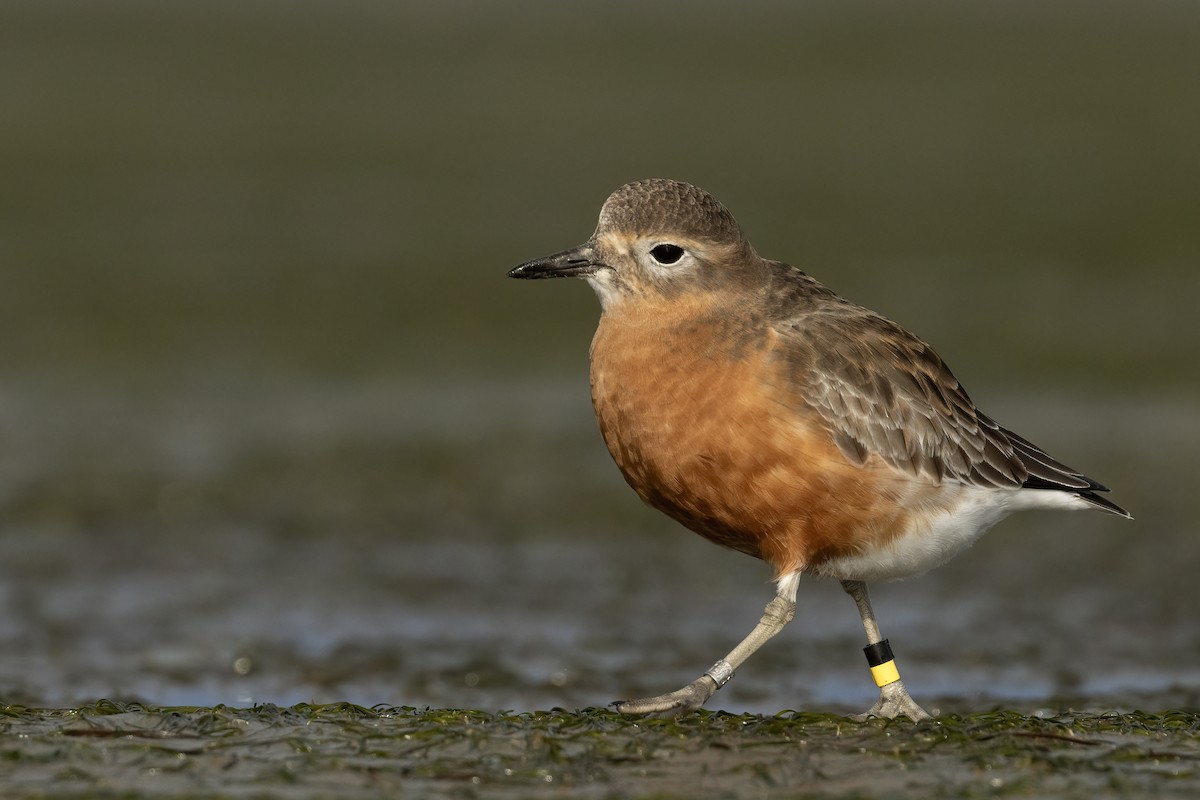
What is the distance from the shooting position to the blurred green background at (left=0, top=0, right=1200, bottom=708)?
15.2m

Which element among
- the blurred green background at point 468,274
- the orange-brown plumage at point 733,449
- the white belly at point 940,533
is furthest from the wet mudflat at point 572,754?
the blurred green background at point 468,274

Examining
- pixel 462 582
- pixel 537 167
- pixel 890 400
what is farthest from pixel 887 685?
pixel 537 167

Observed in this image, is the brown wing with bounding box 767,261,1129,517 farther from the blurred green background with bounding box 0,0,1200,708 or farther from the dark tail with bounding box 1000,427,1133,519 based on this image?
the blurred green background with bounding box 0,0,1200,708

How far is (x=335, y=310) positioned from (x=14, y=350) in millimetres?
4307

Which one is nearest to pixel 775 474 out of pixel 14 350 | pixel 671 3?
pixel 14 350

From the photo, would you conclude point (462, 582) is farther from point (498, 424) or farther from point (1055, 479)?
point (1055, 479)

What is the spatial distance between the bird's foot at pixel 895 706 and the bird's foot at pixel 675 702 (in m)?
0.97

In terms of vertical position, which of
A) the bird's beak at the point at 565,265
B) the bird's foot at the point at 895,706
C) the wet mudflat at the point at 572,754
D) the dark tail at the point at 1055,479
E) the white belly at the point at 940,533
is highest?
the bird's beak at the point at 565,265

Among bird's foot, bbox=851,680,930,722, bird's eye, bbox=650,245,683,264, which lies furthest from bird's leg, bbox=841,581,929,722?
bird's eye, bbox=650,245,683,264

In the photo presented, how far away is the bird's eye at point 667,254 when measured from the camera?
419 inches

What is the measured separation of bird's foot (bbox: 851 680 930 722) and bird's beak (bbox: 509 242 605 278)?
3.08 meters

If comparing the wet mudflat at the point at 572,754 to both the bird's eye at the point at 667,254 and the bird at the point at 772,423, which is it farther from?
the bird's eye at the point at 667,254

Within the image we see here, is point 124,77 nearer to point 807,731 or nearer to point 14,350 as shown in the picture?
point 14,350

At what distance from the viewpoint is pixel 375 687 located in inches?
489
